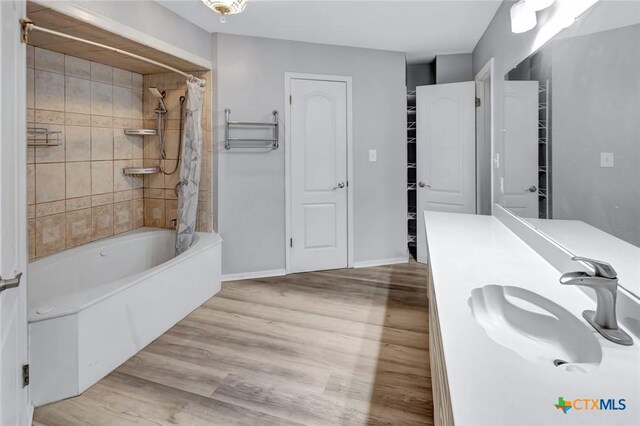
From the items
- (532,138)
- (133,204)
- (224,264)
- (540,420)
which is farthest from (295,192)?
(540,420)

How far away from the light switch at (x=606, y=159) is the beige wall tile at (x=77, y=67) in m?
3.48

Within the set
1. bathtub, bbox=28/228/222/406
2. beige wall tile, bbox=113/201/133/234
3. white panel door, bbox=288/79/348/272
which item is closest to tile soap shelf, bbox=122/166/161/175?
beige wall tile, bbox=113/201/133/234

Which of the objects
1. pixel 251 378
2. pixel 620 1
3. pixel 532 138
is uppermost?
pixel 620 1

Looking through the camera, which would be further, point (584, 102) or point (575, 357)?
point (584, 102)

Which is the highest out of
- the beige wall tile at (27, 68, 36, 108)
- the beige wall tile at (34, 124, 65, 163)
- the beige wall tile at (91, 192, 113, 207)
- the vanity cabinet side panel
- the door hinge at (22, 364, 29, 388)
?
the beige wall tile at (27, 68, 36, 108)

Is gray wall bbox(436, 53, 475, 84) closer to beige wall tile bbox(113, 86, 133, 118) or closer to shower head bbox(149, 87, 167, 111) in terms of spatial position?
shower head bbox(149, 87, 167, 111)

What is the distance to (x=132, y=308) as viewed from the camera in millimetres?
2205

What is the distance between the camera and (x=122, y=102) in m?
3.41

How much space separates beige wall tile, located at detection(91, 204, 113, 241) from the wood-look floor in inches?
47.2

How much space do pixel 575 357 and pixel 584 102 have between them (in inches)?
35.4

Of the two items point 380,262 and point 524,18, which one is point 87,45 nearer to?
point 524,18

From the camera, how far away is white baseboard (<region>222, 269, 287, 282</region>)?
11.9ft

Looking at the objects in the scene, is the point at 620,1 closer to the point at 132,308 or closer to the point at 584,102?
the point at 584,102

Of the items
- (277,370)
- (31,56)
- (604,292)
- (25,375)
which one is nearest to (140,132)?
(31,56)
